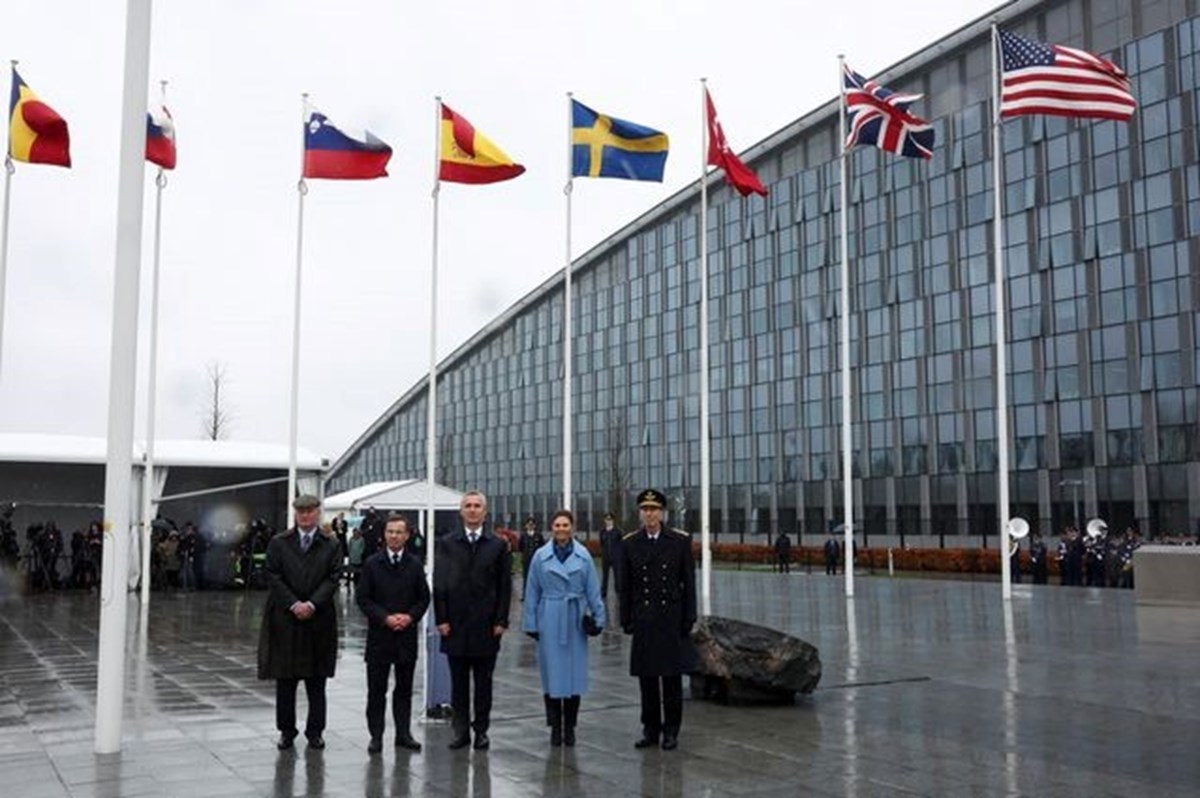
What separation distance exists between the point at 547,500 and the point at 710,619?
7852 centimetres

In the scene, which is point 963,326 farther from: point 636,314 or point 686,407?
point 636,314

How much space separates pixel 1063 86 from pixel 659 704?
1547cm

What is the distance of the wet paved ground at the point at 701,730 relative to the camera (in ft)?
24.0

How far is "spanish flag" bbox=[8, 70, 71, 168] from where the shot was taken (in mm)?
16562

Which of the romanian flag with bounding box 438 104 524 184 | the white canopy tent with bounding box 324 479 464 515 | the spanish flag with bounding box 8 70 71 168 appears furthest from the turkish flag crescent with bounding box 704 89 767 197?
the white canopy tent with bounding box 324 479 464 515

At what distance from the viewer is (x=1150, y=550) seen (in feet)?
75.7

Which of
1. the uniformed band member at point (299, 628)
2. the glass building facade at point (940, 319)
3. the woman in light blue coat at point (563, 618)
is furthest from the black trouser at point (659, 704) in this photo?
the glass building facade at point (940, 319)

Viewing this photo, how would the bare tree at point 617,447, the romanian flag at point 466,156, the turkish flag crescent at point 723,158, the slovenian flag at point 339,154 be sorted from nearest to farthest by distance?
the romanian flag at point 466,156 < the slovenian flag at point 339,154 < the turkish flag crescent at point 723,158 < the bare tree at point 617,447

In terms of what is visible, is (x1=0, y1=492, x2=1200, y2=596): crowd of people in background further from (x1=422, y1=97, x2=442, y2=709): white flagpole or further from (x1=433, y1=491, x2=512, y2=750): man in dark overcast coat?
(x1=433, y1=491, x2=512, y2=750): man in dark overcast coat

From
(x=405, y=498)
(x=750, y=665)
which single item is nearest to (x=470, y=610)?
(x=750, y=665)

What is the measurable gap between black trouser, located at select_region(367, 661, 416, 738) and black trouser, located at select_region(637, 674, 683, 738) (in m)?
1.76

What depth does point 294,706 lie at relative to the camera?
28.0ft

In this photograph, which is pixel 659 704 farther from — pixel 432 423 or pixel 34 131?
pixel 34 131

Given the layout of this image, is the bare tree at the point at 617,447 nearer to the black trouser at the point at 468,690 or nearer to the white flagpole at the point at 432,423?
the white flagpole at the point at 432,423
